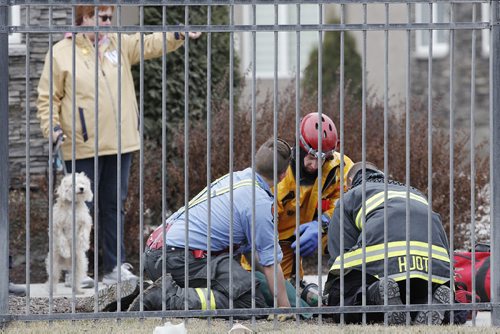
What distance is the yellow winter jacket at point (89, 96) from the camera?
798 cm

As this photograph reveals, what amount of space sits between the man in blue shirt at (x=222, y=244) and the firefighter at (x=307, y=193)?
0.47 metres

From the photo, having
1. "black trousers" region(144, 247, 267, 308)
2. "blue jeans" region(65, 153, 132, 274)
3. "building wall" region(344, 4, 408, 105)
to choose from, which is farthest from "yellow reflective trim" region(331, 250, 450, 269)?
"building wall" region(344, 4, 408, 105)

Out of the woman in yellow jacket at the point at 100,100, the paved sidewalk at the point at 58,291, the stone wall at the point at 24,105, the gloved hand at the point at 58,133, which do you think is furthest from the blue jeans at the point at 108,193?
the stone wall at the point at 24,105

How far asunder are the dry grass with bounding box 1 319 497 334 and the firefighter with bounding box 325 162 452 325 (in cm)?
26

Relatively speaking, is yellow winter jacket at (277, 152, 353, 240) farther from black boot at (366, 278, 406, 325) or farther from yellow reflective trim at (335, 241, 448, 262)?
black boot at (366, 278, 406, 325)

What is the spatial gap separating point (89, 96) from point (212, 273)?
93.2 inches

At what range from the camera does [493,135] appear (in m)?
5.72

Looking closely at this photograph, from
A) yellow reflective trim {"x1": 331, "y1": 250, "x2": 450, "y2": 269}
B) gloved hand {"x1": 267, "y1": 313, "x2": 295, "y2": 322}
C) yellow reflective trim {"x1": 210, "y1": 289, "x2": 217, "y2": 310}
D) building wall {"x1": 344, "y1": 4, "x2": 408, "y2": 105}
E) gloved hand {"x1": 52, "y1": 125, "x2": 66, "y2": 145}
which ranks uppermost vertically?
building wall {"x1": 344, "y1": 4, "x2": 408, "y2": 105}

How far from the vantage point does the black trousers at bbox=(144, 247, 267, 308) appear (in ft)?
20.4

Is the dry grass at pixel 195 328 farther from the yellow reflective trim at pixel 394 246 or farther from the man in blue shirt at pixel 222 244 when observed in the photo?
the yellow reflective trim at pixel 394 246

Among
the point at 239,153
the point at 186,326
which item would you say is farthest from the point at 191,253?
the point at 239,153

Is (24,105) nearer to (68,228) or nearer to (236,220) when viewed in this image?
(68,228)

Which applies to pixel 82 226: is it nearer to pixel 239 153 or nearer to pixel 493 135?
pixel 239 153

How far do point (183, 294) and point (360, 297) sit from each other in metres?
0.97
